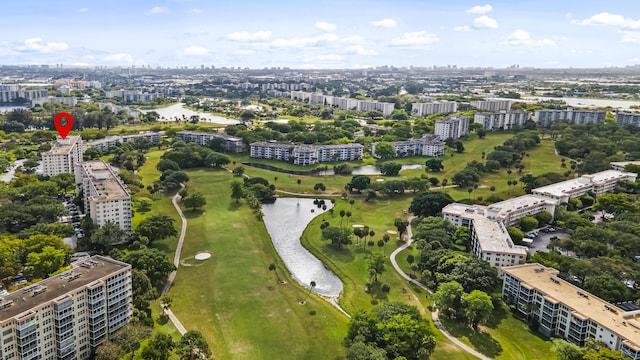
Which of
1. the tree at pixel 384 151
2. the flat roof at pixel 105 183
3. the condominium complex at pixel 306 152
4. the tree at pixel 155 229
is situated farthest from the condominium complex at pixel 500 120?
the tree at pixel 155 229

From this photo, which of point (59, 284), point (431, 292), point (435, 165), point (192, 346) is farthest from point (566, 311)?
point (435, 165)

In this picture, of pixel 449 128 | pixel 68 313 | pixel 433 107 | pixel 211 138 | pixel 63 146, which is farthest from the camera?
pixel 433 107

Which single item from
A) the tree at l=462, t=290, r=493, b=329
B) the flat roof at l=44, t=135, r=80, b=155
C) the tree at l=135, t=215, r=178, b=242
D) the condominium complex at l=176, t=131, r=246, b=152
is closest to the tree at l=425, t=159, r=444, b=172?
the condominium complex at l=176, t=131, r=246, b=152

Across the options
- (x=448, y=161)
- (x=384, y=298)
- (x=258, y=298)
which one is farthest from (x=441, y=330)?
(x=448, y=161)

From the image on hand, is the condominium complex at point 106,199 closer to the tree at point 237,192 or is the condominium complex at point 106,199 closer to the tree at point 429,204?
the tree at point 237,192

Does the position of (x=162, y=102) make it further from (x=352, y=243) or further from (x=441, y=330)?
(x=441, y=330)

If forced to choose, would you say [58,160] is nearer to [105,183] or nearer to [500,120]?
[105,183]
